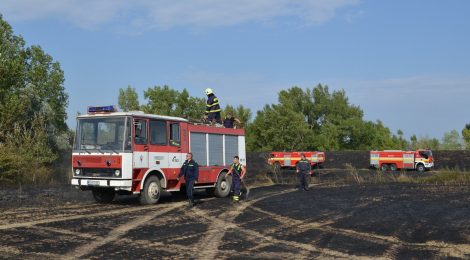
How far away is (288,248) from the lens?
866cm

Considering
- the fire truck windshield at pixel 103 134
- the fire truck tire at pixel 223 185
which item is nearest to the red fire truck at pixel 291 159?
the fire truck tire at pixel 223 185

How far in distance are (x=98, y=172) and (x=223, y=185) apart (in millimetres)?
5298

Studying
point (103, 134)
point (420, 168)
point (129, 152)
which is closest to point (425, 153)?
point (420, 168)

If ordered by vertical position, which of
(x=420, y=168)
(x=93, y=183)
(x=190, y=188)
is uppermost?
(x=93, y=183)

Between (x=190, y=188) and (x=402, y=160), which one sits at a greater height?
(x=402, y=160)

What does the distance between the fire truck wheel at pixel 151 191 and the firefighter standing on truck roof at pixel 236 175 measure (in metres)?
2.69

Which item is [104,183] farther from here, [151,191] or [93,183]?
[151,191]

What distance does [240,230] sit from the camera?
1059 cm

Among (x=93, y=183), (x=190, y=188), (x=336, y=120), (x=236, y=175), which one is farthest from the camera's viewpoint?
(x=336, y=120)

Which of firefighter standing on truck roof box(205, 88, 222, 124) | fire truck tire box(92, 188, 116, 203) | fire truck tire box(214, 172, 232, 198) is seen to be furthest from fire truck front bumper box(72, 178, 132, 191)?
firefighter standing on truck roof box(205, 88, 222, 124)

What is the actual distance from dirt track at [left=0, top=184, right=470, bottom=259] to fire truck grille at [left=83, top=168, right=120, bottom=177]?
0.94 meters

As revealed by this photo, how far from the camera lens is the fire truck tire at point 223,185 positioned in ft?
58.7

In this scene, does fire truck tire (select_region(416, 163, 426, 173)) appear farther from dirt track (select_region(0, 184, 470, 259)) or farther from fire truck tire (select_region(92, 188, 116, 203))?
fire truck tire (select_region(92, 188, 116, 203))

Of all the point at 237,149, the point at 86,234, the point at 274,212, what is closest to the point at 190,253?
the point at 86,234
